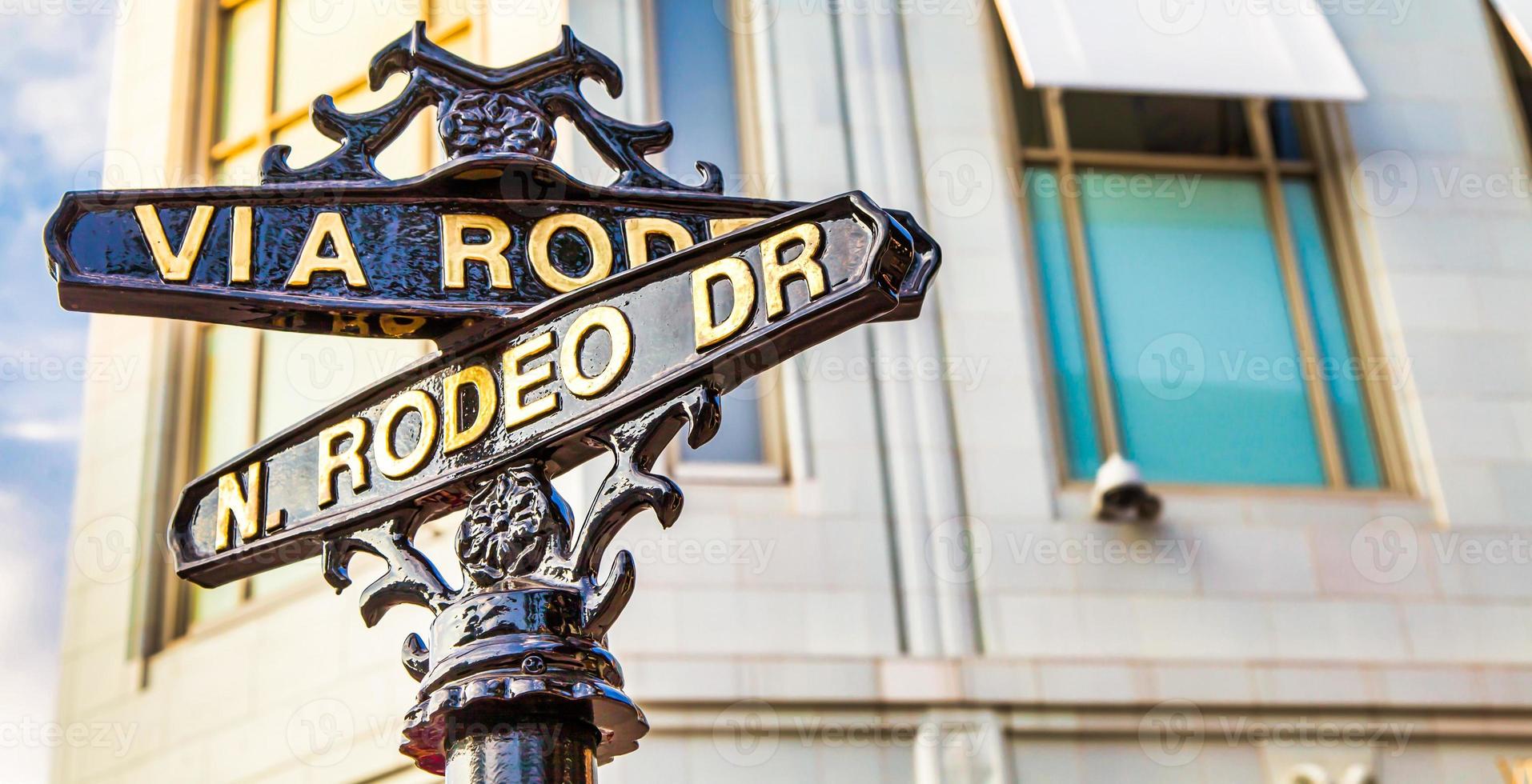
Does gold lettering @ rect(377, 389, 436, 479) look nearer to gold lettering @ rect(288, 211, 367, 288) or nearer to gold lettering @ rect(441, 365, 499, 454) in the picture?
gold lettering @ rect(441, 365, 499, 454)

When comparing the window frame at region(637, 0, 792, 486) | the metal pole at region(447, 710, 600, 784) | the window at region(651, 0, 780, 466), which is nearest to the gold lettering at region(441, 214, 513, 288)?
the metal pole at region(447, 710, 600, 784)

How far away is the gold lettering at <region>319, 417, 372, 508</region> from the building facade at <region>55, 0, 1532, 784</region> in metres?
6.02

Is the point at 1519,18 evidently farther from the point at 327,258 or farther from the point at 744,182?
the point at 327,258

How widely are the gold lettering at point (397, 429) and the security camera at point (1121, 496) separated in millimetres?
7259

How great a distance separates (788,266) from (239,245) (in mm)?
1084

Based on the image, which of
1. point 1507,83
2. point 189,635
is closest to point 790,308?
point 189,635

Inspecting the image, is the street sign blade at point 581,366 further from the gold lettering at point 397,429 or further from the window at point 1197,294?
the window at point 1197,294

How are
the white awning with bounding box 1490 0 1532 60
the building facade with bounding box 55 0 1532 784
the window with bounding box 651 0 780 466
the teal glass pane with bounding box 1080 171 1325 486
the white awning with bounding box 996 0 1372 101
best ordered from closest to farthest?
the building facade with bounding box 55 0 1532 784 → the window with bounding box 651 0 780 466 → the teal glass pane with bounding box 1080 171 1325 486 → the white awning with bounding box 996 0 1372 101 → the white awning with bounding box 1490 0 1532 60

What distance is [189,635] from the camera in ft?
37.8

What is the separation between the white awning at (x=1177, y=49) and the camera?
10953 mm

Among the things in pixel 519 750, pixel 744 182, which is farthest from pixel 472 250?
pixel 744 182

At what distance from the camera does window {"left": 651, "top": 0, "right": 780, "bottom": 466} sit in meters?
10.4

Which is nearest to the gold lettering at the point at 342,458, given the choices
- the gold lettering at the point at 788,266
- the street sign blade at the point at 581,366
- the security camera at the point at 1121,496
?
the street sign blade at the point at 581,366

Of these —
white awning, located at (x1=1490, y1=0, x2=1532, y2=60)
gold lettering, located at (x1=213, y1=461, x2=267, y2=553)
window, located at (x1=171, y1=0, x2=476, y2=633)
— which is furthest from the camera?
window, located at (x1=171, y1=0, x2=476, y2=633)
